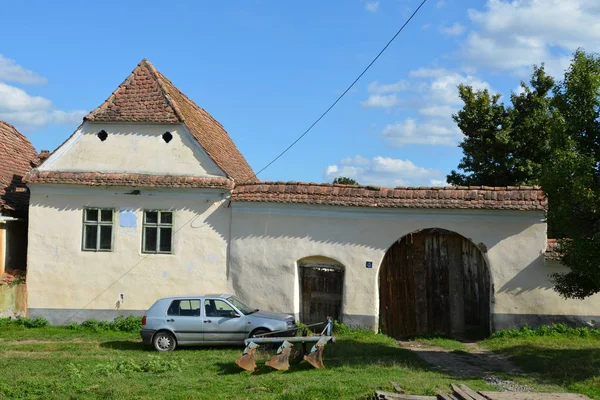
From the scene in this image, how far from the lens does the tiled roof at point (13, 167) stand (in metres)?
19.9

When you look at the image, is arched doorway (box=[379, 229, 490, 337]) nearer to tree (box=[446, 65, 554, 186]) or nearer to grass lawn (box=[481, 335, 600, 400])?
grass lawn (box=[481, 335, 600, 400])

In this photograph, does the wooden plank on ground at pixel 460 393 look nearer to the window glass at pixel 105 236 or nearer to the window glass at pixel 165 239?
the window glass at pixel 165 239

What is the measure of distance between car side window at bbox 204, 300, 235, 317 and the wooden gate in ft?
10.7

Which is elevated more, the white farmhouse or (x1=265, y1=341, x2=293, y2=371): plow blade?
the white farmhouse

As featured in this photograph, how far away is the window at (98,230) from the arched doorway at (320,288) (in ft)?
18.8

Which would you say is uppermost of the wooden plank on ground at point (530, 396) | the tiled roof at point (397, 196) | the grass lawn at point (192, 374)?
the tiled roof at point (397, 196)

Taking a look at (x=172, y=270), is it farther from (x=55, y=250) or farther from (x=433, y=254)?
(x=433, y=254)

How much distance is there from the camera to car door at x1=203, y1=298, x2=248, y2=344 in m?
15.0

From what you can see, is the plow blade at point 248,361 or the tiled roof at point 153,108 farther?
the tiled roof at point 153,108

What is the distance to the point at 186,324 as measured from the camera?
15.2 m

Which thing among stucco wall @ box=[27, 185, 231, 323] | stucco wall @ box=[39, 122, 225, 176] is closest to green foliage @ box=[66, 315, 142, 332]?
stucco wall @ box=[27, 185, 231, 323]

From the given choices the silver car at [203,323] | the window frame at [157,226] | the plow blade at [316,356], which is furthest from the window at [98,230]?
the plow blade at [316,356]

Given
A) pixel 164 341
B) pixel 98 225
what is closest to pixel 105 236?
pixel 98 225

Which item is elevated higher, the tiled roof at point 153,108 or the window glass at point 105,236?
the tiled roof at point 153,108
